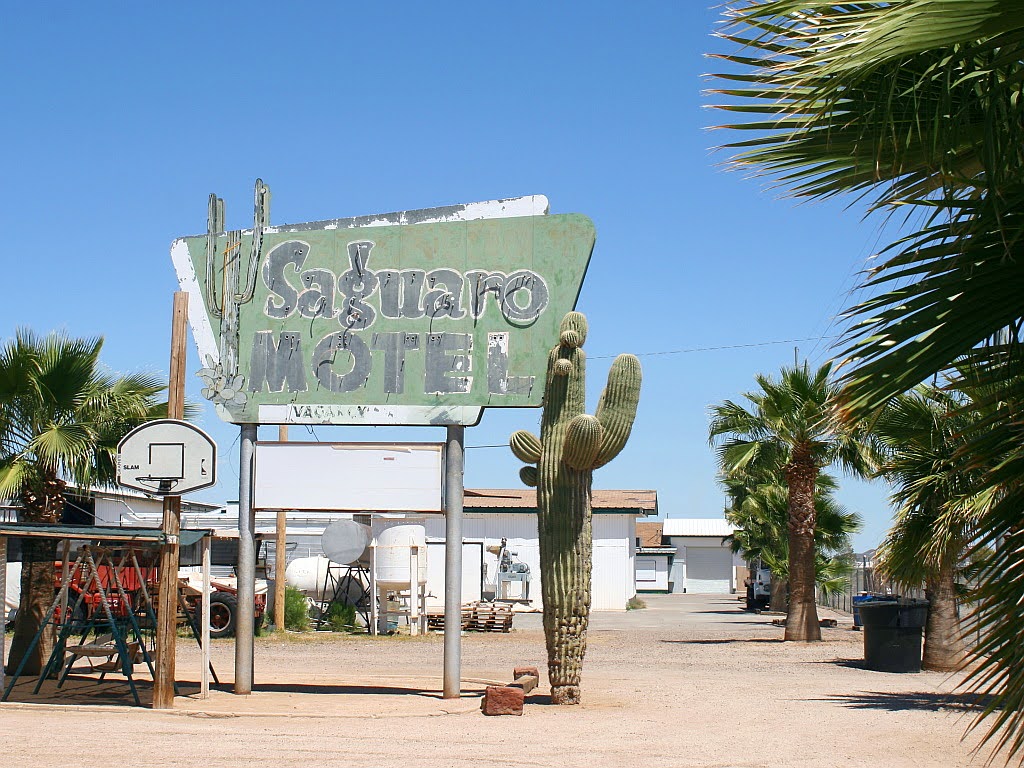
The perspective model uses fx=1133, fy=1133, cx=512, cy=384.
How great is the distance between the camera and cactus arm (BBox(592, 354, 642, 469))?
1232cm

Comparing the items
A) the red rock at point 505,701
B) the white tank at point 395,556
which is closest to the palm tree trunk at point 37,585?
the red rock at point 505,701

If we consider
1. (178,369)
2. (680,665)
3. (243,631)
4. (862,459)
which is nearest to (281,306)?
(178,369)

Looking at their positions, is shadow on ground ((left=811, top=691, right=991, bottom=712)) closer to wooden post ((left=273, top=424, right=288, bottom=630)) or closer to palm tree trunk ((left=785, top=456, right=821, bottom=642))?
palm tree trunk ((left=785, top=456, right=821, bottom=642))

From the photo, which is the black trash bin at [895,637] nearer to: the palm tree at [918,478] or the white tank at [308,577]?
the palm tree at [918,478]

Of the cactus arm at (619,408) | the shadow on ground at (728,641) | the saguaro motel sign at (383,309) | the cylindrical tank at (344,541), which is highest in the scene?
the saguaro motel sign at (383,309)

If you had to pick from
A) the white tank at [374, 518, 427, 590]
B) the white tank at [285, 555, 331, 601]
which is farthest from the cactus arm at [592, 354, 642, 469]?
the white tank at [285, 555, 331, 601]

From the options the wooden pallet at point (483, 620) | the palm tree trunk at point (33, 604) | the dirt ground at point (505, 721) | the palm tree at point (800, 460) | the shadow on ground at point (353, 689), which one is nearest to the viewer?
the dirt ground at point (505, 721)

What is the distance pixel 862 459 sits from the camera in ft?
76.3

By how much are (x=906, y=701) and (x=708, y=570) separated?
55328mm

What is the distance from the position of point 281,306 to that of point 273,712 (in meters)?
4.72

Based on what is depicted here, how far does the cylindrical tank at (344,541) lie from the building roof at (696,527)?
1782 inches

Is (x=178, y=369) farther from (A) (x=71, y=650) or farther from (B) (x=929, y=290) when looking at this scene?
(B) (x=929, y=290)

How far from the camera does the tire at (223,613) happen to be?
964 inches

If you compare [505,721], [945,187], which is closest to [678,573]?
[505,721]
